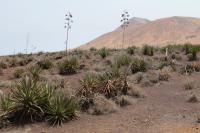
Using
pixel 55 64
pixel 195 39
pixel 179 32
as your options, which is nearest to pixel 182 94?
pixel 55 64

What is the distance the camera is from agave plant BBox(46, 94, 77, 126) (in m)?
16.2

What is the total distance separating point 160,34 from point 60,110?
92302mm

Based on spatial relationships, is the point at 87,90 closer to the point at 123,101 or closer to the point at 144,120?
the point at 123,101

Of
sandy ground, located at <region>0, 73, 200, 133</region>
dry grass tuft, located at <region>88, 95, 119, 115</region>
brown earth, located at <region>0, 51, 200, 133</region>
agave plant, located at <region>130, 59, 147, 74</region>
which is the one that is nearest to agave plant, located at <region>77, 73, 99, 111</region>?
dry grass tuft, located at <region>88, 95, 119, 115</region>

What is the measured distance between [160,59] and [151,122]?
14.3 m

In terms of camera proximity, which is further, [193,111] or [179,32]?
[179,32]

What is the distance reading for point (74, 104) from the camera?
54.8 ft

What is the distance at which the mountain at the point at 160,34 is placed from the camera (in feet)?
333

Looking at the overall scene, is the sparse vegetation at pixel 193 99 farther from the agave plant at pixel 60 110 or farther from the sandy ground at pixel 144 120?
the agave plant at pixel 60 110

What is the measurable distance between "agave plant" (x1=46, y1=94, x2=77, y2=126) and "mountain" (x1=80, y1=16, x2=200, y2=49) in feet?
264

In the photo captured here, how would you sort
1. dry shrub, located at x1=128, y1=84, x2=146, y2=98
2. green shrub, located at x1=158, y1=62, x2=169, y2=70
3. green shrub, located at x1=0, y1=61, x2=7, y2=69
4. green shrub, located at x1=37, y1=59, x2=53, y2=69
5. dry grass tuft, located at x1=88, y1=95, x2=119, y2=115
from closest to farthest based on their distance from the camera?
dry grass tuft, located at x1=88, y1=95, x2=119, y2=115 < dry shrub, located at x1=128, y1=84, x2=146, y2=98 < green shrub, located at x1=158, y1=62, x2=169, y2=70 < green shrub, located at x1=37, y1=59, x2=53, y2=69 < green shrub, located at x1=0, y1=61, x2=7, y2=69

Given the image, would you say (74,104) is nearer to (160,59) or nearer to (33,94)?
(33,94)

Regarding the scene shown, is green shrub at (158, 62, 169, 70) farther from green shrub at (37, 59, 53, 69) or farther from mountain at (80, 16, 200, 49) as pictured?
mountain at (80, 16, 200, 49)

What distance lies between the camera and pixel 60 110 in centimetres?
1616
